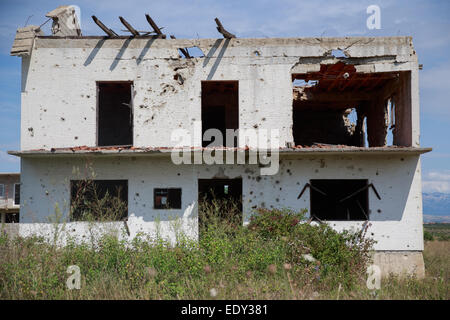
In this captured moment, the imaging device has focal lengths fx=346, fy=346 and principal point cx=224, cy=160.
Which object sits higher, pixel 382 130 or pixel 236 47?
pixel 236 47

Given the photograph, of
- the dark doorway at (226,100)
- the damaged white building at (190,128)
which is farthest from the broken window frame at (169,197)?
the dark doorway at (226,100)

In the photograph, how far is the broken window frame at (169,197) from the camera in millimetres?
10023

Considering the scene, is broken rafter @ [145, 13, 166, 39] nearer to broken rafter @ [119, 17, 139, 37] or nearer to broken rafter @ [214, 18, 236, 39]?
broken rafter @ [119, 17, 139, 37]

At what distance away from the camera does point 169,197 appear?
10.1 metres

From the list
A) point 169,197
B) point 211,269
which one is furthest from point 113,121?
point 211,269

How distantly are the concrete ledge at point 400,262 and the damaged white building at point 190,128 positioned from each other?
0.09 ft

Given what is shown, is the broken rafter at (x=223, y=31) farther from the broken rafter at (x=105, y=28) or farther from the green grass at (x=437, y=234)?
the green grass at (x=437, y=234)

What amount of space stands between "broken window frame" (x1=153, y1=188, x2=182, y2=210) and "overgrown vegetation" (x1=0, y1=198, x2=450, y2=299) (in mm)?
2146

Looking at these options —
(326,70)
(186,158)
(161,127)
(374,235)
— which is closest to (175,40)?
(161,127)

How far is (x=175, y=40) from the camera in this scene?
35.0ft

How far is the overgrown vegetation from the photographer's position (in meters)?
5.88

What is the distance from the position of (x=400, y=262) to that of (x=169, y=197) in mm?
6751

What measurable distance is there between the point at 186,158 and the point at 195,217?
1.71 meters
